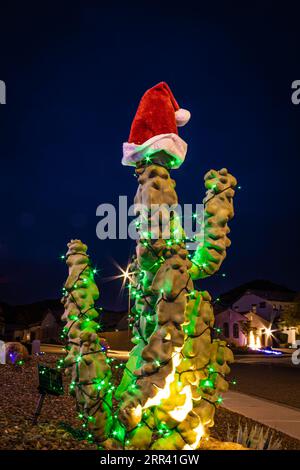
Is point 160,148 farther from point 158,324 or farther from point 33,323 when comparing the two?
point 33,323

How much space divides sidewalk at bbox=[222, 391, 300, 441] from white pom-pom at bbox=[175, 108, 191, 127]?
4452mm

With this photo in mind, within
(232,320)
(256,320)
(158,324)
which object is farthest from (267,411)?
(256,320)

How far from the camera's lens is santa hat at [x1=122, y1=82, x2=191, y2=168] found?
15.3ft

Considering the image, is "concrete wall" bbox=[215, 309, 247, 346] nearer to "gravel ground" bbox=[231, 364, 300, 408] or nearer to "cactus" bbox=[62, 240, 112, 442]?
"gravel ground" bbox=[231, 364, 300, 408]

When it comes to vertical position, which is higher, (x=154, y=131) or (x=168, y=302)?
(x=154, y=131)

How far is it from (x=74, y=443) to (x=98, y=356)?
3.13 ft

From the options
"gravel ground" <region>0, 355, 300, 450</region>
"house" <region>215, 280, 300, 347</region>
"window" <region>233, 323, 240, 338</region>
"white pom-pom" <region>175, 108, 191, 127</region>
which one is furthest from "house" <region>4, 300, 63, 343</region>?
"white pom-pom" <region>175, 108, 191, 127</region>

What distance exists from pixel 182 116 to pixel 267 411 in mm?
6291

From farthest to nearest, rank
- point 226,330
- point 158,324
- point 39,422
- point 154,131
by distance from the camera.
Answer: point 226,330 < point 39,422 < point 154,131 < point 158,324

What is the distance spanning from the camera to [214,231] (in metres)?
4.91

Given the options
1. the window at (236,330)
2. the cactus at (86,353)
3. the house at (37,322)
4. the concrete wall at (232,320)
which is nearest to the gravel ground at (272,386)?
the cactus at (86,353)

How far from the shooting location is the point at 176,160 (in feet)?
15.7
